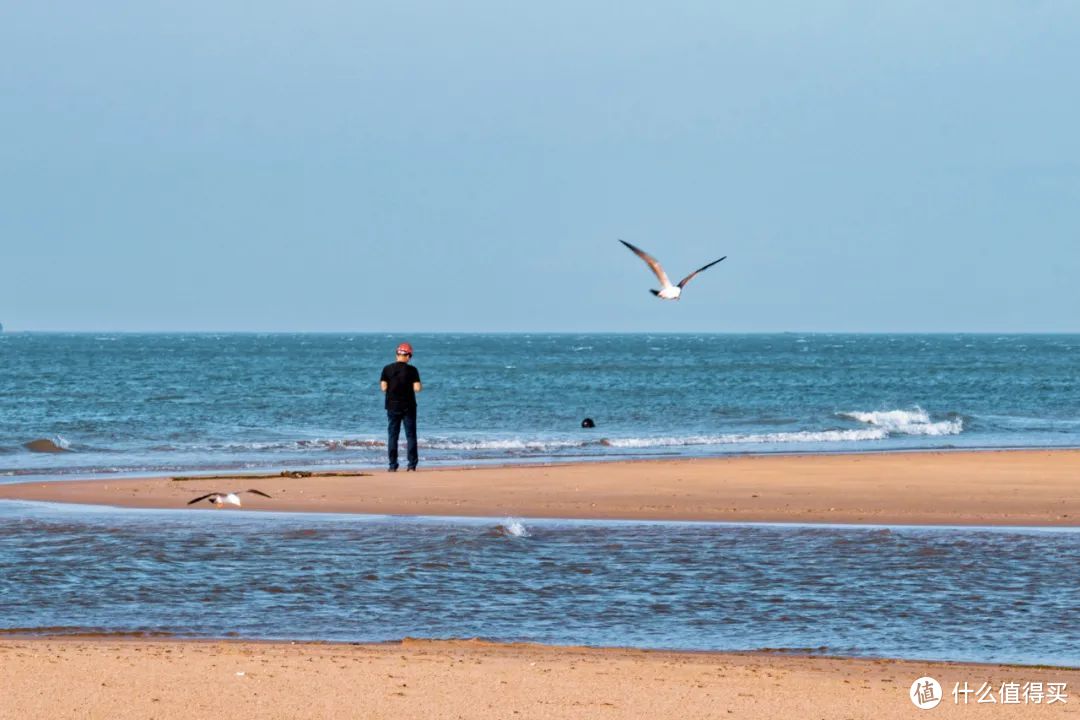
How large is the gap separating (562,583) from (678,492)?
6752 mm

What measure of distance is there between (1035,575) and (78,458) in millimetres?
19379

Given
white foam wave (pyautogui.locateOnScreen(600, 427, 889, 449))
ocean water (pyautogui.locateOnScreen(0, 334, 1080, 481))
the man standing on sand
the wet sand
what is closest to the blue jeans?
the man standing on sand

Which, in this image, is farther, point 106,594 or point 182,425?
point 182,425

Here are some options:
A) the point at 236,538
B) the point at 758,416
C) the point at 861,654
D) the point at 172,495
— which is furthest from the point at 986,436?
the point at 861,654

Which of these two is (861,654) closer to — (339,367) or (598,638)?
(598,638)

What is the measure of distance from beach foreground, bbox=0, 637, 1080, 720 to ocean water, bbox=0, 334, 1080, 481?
14955mm

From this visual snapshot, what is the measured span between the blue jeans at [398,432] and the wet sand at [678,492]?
13.4 inches

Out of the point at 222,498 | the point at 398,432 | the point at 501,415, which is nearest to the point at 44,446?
the point at 398,432

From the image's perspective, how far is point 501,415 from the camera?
42.3 m

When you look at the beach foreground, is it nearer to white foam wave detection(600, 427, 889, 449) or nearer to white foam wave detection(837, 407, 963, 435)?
white foam wave detection(600, 427, 889, 449)

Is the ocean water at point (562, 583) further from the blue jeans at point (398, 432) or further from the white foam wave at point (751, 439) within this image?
the white foam wave at point (751, 439)

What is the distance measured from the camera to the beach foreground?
6727 millimetres

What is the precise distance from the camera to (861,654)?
8.48m

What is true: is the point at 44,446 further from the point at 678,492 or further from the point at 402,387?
the point at 678,492
